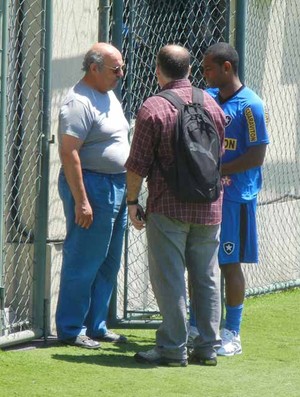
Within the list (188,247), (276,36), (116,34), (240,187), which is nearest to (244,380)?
(188,247)

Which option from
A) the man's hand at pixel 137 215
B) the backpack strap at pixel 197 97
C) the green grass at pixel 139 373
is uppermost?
the backpack strap at pixel 197 97

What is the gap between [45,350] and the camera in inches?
283

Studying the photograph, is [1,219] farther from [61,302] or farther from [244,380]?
[244,380]

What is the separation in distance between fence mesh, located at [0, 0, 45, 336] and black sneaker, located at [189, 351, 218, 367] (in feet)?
3.75

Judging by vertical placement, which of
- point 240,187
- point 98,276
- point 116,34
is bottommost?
point 98,276

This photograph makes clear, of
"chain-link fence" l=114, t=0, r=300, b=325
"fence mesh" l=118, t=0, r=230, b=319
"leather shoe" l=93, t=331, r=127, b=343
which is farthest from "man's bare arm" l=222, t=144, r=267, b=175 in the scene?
"leather shoe" l=93, t=331, r=127, b=343

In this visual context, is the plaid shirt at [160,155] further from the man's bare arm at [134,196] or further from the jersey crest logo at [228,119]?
the jersey crest logo at [228,119]

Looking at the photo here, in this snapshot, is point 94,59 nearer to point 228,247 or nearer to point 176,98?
point 176,98

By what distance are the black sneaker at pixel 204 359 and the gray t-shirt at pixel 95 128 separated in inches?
48.3

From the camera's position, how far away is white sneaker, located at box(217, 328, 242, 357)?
283 inches

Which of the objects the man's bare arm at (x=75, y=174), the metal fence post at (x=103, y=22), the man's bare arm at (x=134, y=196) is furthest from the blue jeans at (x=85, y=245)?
the metal fence post at (x=103, y=22)

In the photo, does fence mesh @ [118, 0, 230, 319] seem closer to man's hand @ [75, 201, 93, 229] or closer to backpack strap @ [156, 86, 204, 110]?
man's hand @ [75, 201, 93, 229]

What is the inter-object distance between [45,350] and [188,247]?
1.14 m

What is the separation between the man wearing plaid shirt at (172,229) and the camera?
6578mm
